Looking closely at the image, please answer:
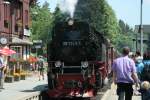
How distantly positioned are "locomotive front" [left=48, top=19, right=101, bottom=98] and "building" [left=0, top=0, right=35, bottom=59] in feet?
72.8

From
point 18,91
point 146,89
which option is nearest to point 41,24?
point 18,91

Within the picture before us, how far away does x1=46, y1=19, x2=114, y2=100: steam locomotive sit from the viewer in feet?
82.3

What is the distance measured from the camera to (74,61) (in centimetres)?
2569

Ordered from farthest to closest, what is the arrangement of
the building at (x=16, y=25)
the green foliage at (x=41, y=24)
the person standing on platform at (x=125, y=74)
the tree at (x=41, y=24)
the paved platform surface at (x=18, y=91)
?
the green foliage at (x=41, y=24) → the tree at (x=41, y=24) → the building at (x=16, y=25) → the paved platform surface at (x=18, y=91) → the person standing on platform at (x=125, y=74)

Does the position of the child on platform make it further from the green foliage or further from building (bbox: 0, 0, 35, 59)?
the green foliage

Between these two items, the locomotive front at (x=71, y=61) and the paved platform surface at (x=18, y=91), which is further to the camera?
the locomotive front at (x=71, y=61)

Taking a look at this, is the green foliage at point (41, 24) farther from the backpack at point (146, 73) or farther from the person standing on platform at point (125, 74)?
the backpack at point (146, 73)

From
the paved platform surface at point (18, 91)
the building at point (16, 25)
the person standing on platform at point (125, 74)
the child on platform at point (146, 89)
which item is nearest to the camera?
the child on platform at point (146, 89)

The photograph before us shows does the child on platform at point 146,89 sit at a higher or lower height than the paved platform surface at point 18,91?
higher

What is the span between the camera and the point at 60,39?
83.5ft

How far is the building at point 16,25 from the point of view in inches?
1978

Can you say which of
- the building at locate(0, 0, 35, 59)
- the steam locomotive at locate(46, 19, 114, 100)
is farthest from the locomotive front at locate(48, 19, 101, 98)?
the building at locate(0, 0, 35, 59)

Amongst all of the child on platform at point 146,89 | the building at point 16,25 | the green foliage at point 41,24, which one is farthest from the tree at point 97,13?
the child on platform at point 146,89

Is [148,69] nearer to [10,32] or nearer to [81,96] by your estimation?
[81,96]
